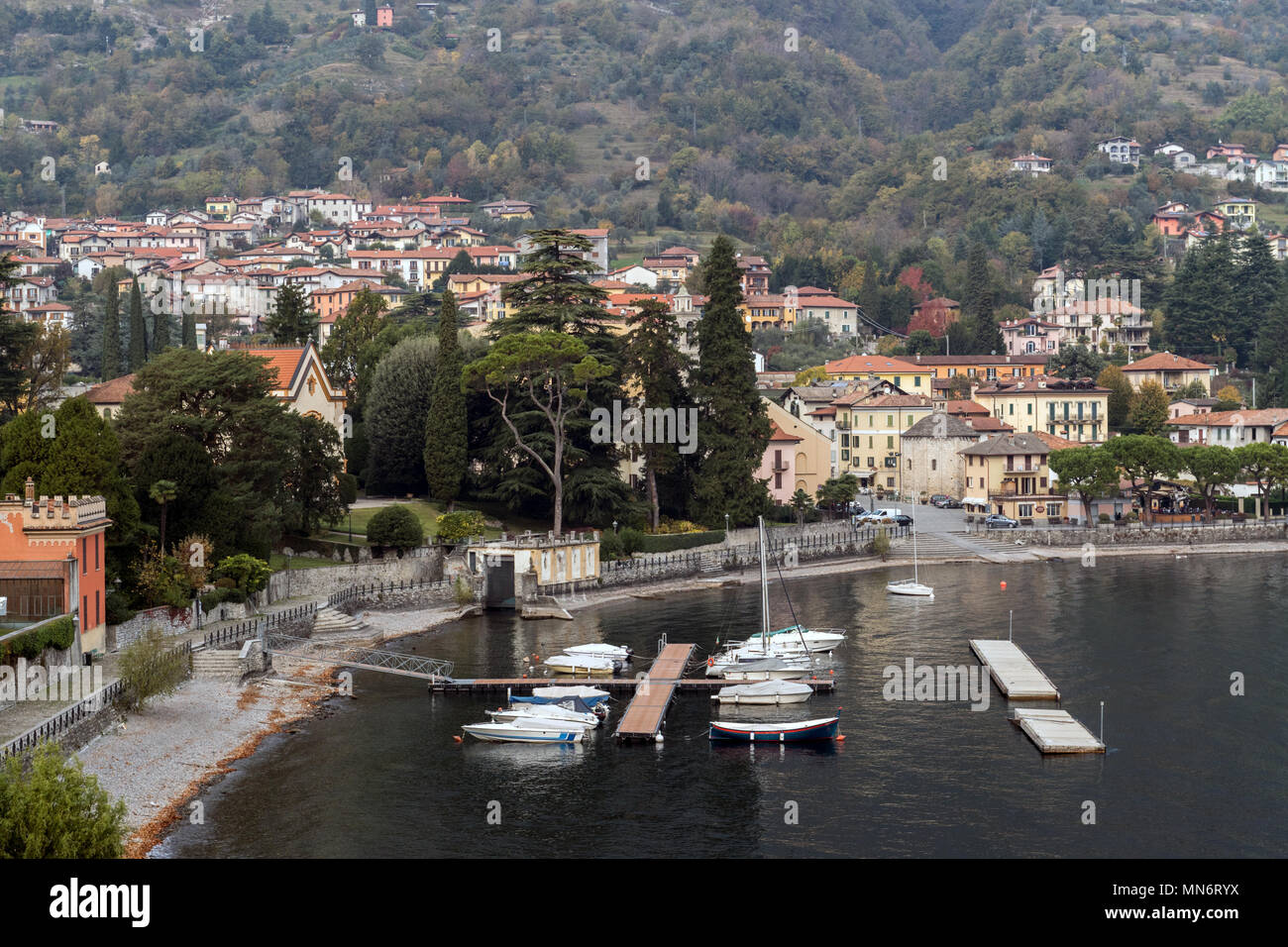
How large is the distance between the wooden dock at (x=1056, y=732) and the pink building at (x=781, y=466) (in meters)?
43.3

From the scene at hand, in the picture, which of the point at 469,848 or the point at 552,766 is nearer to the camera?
the point at 469,848

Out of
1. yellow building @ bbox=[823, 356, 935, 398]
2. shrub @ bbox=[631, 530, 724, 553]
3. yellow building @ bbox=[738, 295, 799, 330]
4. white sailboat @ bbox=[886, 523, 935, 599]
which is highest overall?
yellow building @ bbox=[738, 295, 799, 330]

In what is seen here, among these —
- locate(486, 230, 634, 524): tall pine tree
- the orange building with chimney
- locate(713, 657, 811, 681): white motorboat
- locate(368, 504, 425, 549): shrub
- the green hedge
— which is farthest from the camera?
locate(486, 230, 634, 524): tall pine tree

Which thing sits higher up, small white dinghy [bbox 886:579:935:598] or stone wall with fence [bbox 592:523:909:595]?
stone wall with fence [bbox 592:523:909:595]

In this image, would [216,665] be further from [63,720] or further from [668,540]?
[668,540]

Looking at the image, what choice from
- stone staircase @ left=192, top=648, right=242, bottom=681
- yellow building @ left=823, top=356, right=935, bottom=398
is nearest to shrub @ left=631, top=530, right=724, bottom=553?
stone staircase @ left=192, top=648, right=242, bottom=681

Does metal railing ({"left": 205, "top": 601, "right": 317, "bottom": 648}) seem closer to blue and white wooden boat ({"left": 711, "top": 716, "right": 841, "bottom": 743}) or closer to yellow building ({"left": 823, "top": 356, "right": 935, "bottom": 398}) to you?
blue and white wooden boat ({"left": 711, "top": 716, "right": 841, "bottom": 743})

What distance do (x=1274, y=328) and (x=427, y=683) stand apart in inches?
4024

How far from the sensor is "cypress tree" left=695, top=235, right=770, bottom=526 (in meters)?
76.2

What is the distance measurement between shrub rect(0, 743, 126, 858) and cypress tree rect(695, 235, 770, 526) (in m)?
55.2
